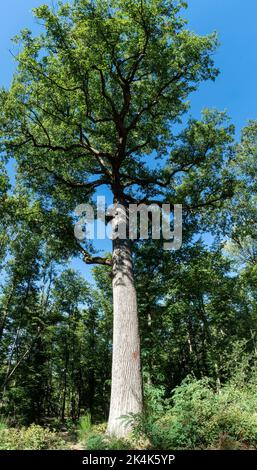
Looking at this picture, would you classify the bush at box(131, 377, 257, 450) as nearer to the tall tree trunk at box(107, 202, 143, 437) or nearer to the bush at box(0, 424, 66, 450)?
the tall tree trunk at box(107, 202, 143, 437)

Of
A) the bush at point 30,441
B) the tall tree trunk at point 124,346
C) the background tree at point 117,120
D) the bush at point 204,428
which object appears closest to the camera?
the bush at point 204,428

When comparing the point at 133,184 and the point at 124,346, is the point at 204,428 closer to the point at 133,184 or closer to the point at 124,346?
the point at 124,346

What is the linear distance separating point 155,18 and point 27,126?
4761mm

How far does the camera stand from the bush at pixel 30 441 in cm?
535

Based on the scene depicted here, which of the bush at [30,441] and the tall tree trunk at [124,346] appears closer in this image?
the bush at [30,441]

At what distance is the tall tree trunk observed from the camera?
244 inches

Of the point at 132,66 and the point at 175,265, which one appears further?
the point at 175,265

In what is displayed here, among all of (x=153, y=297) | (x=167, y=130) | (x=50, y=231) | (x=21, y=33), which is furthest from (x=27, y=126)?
(x=153, y=297)

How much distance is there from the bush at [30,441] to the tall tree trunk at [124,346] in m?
1.00

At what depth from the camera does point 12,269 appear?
23641mm

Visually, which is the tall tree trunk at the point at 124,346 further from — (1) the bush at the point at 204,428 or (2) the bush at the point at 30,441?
(2) the bush at the point at 30,441

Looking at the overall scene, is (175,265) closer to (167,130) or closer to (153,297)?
(153,297)

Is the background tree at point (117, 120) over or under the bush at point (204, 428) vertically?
over

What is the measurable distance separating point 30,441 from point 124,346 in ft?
7.84
